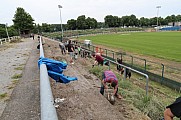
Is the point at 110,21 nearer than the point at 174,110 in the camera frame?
No

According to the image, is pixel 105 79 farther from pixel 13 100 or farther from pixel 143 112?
pixel 13 100

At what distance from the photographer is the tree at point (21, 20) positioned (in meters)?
64.7

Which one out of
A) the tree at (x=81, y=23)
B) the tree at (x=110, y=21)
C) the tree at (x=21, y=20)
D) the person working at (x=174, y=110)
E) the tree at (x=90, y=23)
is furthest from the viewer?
the tree at (x=110, y=21)

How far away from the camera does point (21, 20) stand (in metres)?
64.8

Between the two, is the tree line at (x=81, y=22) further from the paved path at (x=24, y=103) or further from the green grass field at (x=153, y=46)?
the paved path at (x=24, y=103)

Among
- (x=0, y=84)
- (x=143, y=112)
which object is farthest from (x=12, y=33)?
(x=143, y=112)

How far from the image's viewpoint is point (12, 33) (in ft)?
190

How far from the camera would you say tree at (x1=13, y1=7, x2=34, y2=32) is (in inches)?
2547

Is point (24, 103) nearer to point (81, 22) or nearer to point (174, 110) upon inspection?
point (174, 110)

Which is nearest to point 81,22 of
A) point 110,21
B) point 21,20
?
point 110,21

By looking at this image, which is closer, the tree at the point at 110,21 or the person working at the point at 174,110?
the person working at the point at 174,110

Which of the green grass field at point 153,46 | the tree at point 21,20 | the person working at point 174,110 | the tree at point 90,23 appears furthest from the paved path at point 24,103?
the tree at point 90,23

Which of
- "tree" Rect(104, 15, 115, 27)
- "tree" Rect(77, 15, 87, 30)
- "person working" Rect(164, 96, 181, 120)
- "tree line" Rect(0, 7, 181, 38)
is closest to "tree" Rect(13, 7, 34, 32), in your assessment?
"tree line" Rect(0, 7, 181, 38)

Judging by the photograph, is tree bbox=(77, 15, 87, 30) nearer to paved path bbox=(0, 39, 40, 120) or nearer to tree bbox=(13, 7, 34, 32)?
tree bbox=(13, 7, 34, 32)
